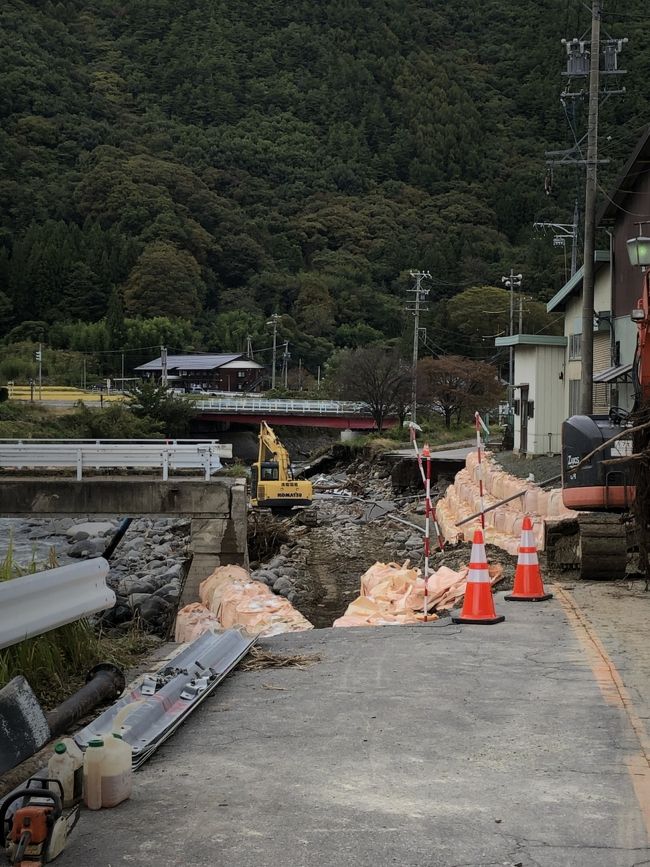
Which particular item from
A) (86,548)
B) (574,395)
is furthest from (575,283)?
(86,548)

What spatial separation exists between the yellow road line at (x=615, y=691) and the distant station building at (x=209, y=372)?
96.6 metres

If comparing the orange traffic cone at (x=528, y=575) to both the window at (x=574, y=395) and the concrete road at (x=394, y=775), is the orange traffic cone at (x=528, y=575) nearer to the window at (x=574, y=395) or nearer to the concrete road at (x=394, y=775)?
the concrete road at (x=394, y=775)

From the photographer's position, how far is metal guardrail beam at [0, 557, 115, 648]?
19.0ft

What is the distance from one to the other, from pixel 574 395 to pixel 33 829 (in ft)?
111

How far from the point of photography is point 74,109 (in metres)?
195

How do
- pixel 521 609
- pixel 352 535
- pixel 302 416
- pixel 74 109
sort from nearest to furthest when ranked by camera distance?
pixel 521 609
pixel 352 535
pixel 302 416
pixel 74 109

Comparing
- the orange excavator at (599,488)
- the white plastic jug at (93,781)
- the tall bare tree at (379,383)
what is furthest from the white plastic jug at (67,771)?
the tall bare tree at (379,383)

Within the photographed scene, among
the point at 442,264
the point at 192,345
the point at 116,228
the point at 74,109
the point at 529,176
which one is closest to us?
the point at 192,345

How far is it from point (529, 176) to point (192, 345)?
2742 inches

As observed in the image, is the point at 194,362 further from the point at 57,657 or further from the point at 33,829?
the point at 33,829

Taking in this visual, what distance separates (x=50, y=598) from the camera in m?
6.36

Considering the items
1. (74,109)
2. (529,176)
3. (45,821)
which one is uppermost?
(74,109)

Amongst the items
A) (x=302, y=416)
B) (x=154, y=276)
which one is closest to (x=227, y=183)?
(x=154, y=276)

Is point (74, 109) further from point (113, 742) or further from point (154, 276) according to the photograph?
point (113, 742)
